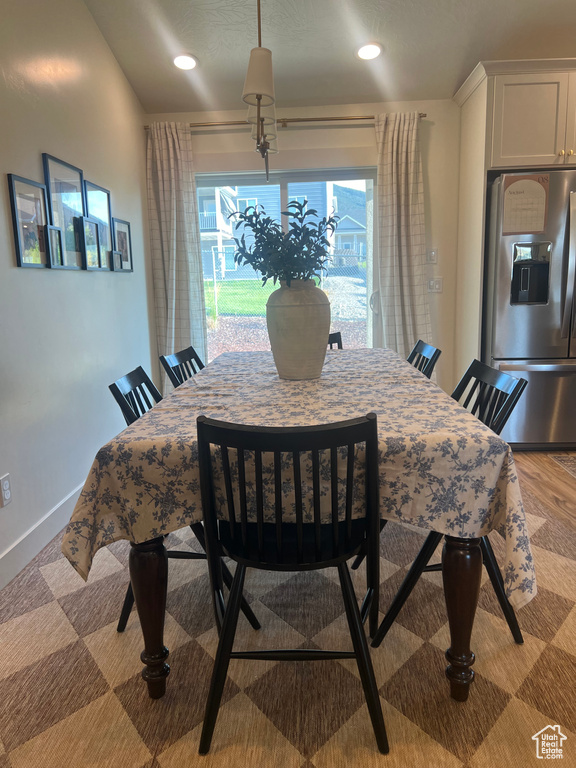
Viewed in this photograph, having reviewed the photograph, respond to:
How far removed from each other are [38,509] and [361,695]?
1.64m

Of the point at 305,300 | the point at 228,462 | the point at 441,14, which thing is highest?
the point at 441,14

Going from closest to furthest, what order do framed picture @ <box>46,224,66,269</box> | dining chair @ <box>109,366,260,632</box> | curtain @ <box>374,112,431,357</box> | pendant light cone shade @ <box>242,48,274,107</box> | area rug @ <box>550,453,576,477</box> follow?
dining chair @ <box>109,366,260,632</box> < pendant light cone shade @ <box>242,48,274,107</box> < framed picture @ <box>46,224,66,269</box> < area rug @ <box>550,453,576,477</box> < curtain @ <box>374,112,431,357</box>

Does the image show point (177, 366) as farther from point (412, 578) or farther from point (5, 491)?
point (412, 578)

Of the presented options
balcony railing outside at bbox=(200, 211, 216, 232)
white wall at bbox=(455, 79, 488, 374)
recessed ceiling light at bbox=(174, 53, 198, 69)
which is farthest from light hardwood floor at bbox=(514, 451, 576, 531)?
recessed ceiling light at bbox=(174, 53, 198, 69)

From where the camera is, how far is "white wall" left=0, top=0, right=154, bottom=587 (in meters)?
2.03

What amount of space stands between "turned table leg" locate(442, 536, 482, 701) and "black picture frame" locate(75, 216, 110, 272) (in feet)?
7.79

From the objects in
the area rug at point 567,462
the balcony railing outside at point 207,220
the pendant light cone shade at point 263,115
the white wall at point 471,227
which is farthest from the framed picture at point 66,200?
the area rug at point 567,462

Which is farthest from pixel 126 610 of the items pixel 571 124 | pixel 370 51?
pixel 571 124

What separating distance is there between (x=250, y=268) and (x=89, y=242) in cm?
158

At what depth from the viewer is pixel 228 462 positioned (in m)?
1.15

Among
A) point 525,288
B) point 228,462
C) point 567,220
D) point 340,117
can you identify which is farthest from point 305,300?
point 340,117

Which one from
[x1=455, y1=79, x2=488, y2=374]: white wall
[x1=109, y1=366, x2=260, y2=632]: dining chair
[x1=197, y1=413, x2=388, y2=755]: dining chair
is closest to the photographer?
[x1=197, y1=413, x2=388, y2=755]: dining chair

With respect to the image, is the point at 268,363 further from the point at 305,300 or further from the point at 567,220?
the point at 567,220

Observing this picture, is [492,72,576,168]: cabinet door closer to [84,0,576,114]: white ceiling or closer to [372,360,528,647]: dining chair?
[84,0,576,114]: white ceiling
